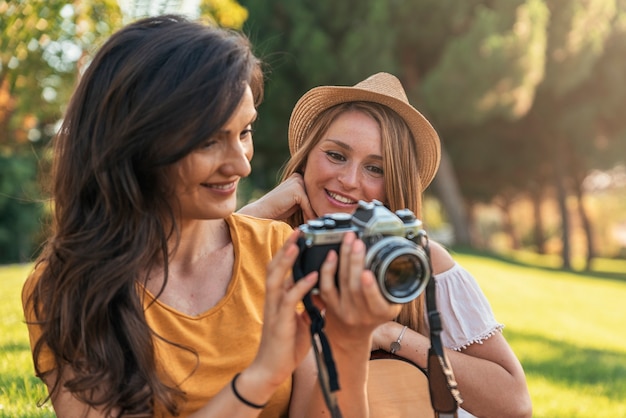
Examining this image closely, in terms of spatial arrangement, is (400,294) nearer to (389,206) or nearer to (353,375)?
(353,375)

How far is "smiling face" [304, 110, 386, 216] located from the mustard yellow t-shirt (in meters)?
0.85

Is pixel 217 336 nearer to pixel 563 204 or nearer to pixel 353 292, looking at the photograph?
pixel 353 292

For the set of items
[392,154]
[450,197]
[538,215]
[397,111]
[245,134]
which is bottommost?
[538,215]

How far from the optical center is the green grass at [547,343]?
4.09m

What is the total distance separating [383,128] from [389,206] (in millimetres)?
309

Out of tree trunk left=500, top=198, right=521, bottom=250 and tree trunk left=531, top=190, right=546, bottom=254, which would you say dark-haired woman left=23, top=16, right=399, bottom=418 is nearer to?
tree trunk left=531, top=190, right=546, bottom=254

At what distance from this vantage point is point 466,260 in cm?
1529

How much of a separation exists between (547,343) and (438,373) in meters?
6.01

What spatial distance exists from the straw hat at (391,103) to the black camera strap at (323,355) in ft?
4.75

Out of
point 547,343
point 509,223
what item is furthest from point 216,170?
point 509,223

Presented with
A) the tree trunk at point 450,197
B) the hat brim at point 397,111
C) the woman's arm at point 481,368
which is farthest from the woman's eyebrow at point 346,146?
the tree trunk at point 450,197

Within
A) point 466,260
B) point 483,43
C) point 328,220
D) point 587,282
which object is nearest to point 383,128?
point 328,220

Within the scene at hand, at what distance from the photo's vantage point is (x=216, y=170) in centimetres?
202

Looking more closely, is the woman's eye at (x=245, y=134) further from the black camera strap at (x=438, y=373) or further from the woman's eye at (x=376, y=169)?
the woman's eye at (x=376, y=169)
